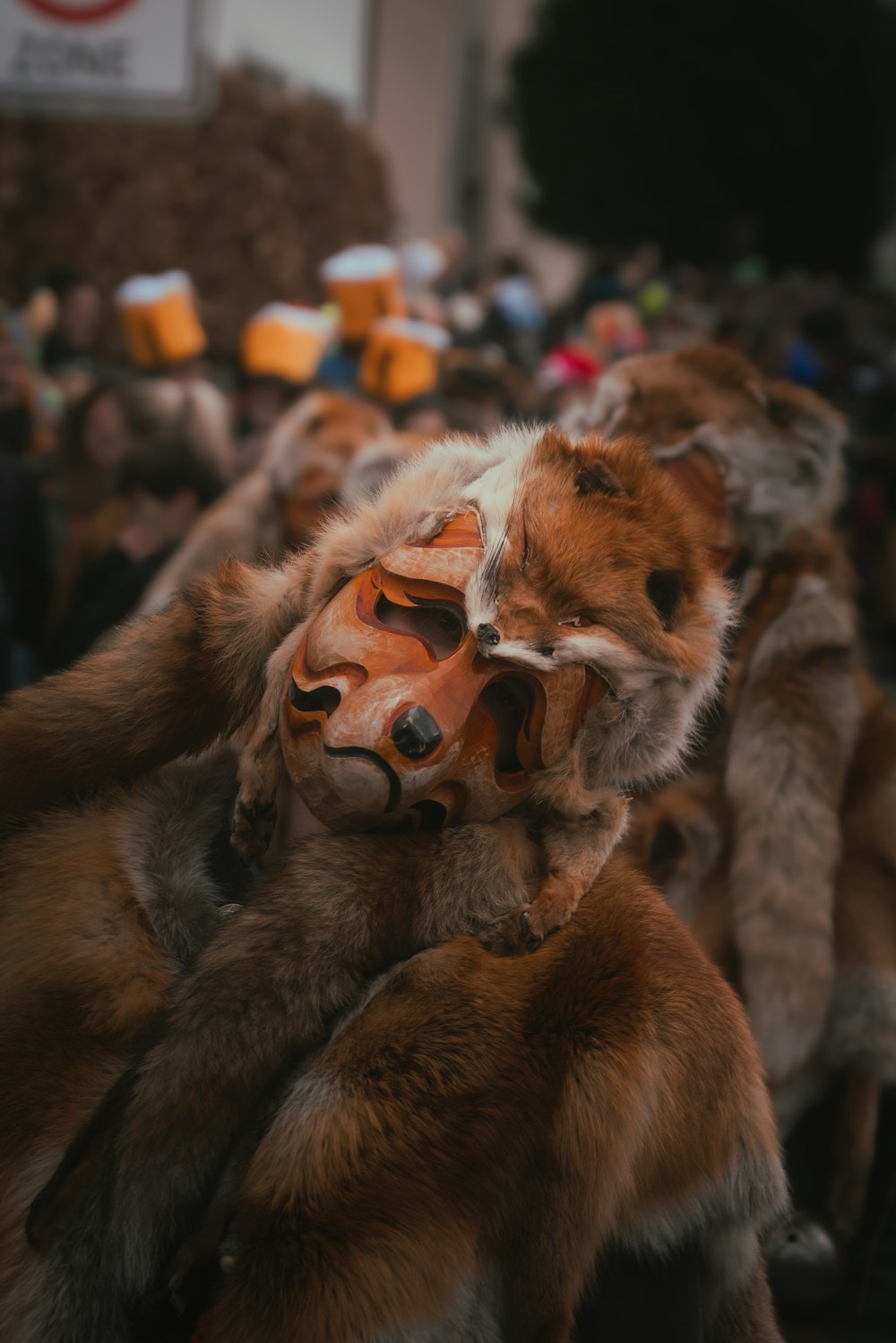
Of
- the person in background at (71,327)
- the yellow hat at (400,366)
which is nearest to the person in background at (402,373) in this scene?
the yellow hat at (400,366)

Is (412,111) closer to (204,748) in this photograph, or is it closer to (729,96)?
(729,96)

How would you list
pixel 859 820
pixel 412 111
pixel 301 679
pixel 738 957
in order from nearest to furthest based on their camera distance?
1. pixel 301 679
2. pixel 738 957
3. pixel 859 820
4. pixel 412 111

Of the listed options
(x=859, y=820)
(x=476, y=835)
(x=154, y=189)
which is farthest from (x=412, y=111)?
(x=476, y=835)

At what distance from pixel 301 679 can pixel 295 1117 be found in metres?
0.45

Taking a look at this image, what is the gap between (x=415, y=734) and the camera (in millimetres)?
1410

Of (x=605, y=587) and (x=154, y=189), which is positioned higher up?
(x=605, y=587)

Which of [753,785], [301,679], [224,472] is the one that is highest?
[301,679]

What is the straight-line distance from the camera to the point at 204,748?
66.5 inches

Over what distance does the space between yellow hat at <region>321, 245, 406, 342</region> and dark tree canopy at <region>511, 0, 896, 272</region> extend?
2596cm

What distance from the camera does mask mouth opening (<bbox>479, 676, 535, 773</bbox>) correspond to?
1500mm

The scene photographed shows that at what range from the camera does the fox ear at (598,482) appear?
1.59 m

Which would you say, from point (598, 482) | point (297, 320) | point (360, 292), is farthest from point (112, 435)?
point (598, 482)

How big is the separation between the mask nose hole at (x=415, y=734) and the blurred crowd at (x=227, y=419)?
23.2 inches

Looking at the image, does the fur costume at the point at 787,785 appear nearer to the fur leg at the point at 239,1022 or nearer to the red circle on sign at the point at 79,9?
the fur leg at the point at 239,1022
